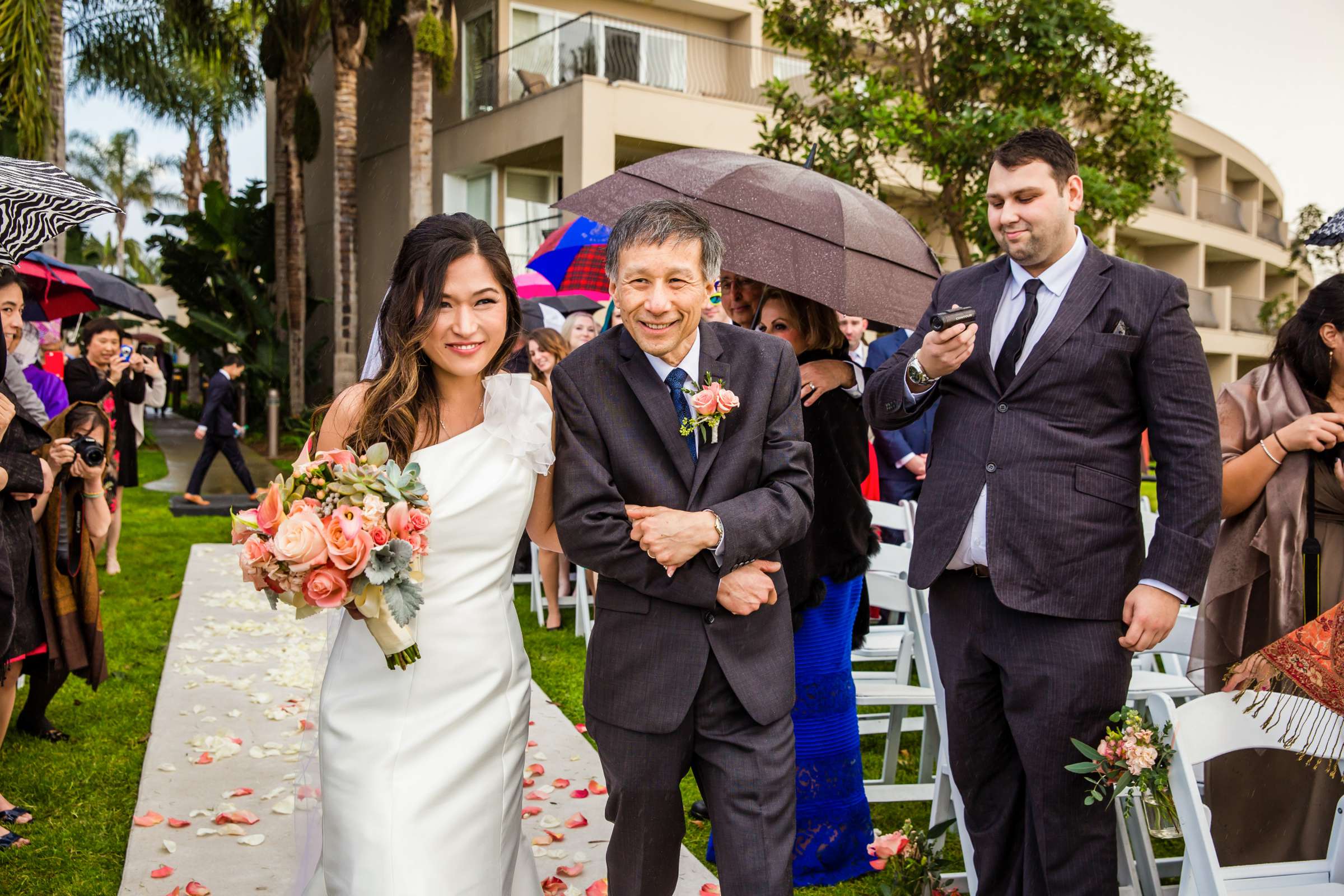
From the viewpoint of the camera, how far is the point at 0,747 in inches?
211

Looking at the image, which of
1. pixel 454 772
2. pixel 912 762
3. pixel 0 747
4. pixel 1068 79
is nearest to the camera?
pixel 454 772

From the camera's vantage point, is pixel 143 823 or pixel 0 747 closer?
pixel 143 823

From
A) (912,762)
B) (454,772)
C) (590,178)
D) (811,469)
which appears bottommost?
(912,762)

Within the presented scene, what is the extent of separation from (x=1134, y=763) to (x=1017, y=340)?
1.21m

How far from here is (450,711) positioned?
2.94m

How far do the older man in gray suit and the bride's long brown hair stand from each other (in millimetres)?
368

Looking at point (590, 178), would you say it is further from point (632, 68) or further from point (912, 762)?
point (912, 762)

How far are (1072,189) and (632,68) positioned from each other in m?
17.3

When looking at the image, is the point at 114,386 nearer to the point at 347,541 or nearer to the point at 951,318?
the point at 347,541

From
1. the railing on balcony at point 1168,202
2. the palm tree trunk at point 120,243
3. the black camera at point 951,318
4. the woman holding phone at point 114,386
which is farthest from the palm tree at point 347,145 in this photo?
the palm tree trunk at point 120,243

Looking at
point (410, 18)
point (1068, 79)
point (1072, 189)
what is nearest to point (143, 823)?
point (1072, 189)

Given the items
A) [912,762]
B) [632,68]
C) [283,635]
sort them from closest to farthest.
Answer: [912,762]
[283,635]
[632,68]

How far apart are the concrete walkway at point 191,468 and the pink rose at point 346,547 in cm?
997

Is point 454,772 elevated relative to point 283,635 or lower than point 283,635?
elevated
